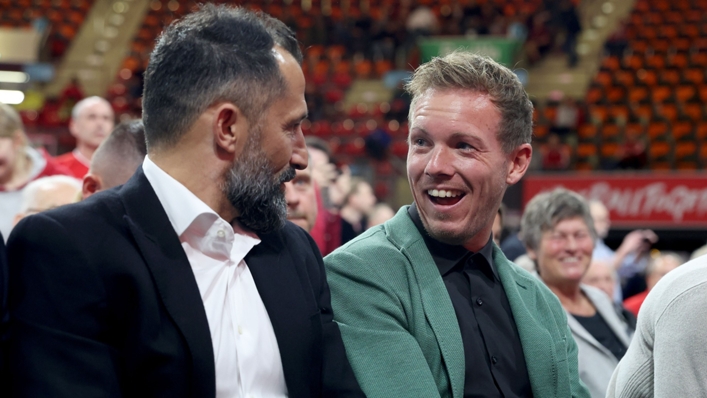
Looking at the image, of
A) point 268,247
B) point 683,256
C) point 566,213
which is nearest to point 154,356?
point 268,247

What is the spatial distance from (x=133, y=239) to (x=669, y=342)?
1.12 metres

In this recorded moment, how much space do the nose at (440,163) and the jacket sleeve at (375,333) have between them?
0.28 metres

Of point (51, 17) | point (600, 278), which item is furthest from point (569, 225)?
point (51, 17)

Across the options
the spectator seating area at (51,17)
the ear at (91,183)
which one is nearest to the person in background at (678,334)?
the ear at (91,183)

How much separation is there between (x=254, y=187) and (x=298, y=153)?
15 centimetres

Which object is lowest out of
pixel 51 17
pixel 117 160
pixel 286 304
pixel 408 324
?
pixel 408 324

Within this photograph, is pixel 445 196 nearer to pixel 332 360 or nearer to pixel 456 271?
pixel 456 271

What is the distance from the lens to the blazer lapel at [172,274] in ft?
5.36

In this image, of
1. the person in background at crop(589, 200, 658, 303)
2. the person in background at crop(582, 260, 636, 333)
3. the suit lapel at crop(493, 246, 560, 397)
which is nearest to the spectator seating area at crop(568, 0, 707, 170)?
the person in background at crop(589, 200, 658, 303)

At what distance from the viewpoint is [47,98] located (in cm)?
Result: 1488

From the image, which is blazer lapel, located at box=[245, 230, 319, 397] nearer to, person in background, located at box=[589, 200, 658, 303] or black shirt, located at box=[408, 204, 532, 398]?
black shirt, located at box=[408, 204, 532, 398]

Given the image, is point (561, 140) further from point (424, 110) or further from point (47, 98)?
point (424, 110)

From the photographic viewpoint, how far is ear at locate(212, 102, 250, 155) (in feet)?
5.77

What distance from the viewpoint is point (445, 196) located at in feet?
7.19
